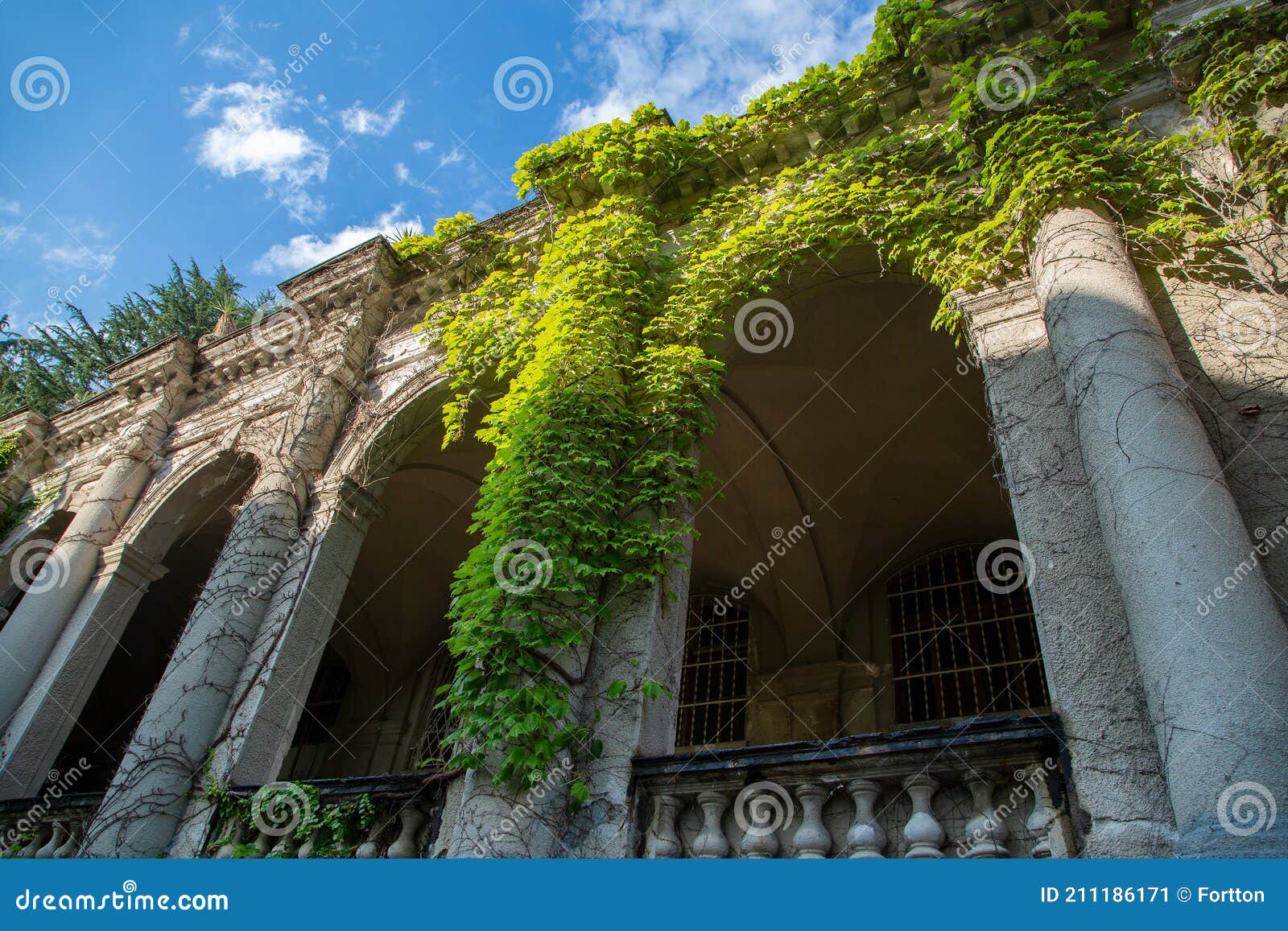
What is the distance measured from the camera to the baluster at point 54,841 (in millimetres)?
6199

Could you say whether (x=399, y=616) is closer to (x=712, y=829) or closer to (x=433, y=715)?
(x=433, y=715)

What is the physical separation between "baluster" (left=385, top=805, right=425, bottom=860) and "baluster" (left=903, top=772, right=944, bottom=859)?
2.72 metres

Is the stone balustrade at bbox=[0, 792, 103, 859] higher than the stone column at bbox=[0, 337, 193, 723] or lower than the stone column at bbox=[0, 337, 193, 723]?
lower

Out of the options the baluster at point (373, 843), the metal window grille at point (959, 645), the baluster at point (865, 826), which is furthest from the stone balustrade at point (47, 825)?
the metal window grille at point (959, 645)

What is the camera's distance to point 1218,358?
421 cm

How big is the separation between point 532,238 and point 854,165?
129 inches

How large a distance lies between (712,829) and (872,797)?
0.80m

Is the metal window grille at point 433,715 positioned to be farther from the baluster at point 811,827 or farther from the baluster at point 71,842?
the baluster at point 811,827

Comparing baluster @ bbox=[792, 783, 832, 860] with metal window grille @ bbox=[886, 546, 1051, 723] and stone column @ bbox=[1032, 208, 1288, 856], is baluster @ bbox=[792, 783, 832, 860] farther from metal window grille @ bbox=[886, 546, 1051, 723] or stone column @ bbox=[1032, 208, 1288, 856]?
metal window grille @ bbox=[886, 546, 1051, 723]

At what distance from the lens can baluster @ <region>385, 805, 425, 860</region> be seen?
4672mm

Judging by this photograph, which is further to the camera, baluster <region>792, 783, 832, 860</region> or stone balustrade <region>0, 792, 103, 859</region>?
stone balustrade <region>0, 792, 103, 859</region>

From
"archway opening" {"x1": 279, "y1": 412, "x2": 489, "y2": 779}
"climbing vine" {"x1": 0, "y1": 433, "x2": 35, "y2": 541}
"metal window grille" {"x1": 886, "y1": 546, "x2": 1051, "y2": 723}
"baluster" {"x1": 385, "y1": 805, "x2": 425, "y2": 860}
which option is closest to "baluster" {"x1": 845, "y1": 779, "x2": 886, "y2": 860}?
A: "baluster" {"x1": 385, "y1": 805, "x2": 425, "y2": 860}

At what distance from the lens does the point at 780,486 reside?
33.2 feet

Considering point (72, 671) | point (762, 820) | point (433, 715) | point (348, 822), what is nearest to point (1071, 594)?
point (762, 820)
